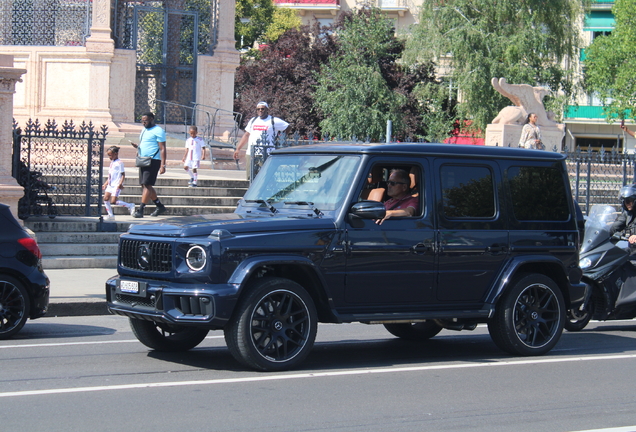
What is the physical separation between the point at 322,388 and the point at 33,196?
34.9ft

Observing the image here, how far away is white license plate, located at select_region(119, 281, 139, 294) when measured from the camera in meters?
7.55

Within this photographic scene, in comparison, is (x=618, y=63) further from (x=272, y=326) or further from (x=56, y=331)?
(x=272, y=326)

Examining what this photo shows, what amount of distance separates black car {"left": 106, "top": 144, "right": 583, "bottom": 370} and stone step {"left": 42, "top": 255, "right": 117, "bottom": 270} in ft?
22.6

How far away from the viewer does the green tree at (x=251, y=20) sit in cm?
5397

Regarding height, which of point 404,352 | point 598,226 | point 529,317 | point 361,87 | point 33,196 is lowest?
point 404,352

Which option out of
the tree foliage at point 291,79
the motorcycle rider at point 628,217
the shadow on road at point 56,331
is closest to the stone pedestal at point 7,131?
the shadow on road at point 56,331

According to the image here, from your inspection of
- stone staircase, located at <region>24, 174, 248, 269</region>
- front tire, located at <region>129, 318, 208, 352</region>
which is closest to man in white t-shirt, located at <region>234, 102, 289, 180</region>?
stone staircase, located at <region>24, 174, 248, 269</region>

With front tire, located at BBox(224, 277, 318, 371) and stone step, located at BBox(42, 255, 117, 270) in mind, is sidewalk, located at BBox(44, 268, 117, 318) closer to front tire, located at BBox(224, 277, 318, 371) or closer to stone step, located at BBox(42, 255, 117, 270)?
stone step, located at BBox(42, 255, 117, 270)

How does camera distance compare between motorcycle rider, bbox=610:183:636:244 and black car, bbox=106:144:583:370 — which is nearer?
black car, bbox=106:144:583:370

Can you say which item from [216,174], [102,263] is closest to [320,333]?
[102,263]

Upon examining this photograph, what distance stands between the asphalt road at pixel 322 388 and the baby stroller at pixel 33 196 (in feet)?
21.9

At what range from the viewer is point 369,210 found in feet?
24.8

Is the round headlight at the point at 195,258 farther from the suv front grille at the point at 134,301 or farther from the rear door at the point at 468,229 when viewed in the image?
the rear door at the point at 468,229

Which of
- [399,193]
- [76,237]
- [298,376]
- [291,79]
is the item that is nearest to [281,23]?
[291,79]
